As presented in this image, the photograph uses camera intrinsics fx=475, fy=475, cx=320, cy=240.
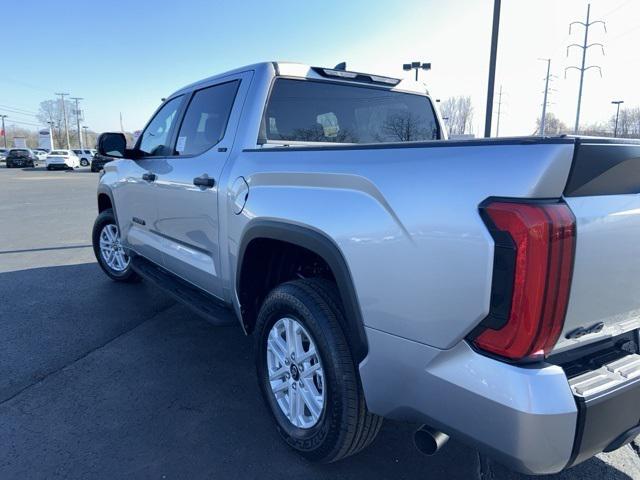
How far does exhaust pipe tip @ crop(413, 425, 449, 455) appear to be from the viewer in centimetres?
180

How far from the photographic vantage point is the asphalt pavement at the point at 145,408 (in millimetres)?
2449

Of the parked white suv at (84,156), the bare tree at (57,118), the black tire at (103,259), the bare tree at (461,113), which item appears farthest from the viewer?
the bare tree at (57,118)

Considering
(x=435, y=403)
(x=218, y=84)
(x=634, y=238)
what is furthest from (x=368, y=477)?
(x=218, y=84)

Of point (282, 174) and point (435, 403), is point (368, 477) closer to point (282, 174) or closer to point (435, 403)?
point (435, 403)

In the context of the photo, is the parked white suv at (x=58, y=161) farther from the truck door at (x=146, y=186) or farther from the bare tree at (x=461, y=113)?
the truck door at (x=146, y=186)

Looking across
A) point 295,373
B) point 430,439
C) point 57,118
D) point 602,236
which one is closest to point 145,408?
point 295,373

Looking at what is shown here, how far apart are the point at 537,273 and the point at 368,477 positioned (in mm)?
1494

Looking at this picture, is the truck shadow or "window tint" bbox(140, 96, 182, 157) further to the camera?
"window tint" bbox(140, 96, 182, 157)

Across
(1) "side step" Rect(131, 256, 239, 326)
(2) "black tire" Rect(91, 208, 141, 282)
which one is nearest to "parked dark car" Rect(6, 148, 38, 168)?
(2) "black tire" Rect(91, 208, 141, 282)

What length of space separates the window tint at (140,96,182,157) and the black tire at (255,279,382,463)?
7.45 feet

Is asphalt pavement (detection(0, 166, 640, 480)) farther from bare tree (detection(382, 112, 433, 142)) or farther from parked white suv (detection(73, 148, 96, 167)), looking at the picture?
parked white suv (detection(73, 148, 96, 167))

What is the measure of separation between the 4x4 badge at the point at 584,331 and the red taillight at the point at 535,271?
5.8 inches

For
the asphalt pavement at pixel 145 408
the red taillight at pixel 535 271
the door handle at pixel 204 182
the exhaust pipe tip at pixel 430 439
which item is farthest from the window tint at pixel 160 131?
the red taillight at pixel 535 271

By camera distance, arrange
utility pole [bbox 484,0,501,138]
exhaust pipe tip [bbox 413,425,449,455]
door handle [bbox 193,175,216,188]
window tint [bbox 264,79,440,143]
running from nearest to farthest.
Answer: exhaust pipe tip [bbox 413,425,449,455] < door handle [bbox 193,175,216,188] < window tint [bbox 264,79,440,143] < utility pole [bbox 484,0,501,138]
